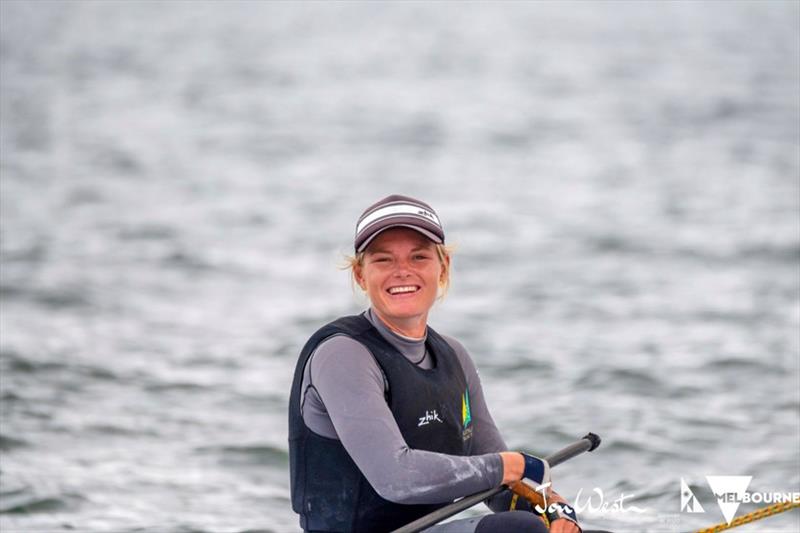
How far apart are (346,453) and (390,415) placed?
0.63 ft

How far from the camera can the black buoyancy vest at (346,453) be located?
3738 millimetres

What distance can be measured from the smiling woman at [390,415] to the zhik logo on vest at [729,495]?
2.36m

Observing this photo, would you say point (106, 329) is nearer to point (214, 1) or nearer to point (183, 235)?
point (183, 235)

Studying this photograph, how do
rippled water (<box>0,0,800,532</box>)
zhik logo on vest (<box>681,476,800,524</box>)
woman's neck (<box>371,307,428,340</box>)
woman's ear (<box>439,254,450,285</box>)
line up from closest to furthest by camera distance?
woman's neck (<box>371,307,428,340</box>)
woman's ear (<box>439,254,450,285</box>)
zhik logo on vest (<box>681,476,800,524</box>)
rippled water (<box>0,0,800,532</box>)

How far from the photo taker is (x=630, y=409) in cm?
826

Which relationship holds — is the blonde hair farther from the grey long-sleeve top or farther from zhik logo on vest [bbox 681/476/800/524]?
zhik logo on vest [bbox 681/476/800/524]

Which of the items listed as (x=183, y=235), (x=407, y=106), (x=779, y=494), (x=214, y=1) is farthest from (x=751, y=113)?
(x=214, y=1)

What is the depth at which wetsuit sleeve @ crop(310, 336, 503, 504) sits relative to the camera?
3.56m

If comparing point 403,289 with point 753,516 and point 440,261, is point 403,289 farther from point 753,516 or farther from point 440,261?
point 753,516

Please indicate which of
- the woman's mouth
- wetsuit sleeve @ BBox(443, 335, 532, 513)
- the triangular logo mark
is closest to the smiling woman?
the woman's mouth

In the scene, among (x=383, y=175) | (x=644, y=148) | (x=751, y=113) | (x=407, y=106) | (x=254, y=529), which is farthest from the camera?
(x=407, y=106)

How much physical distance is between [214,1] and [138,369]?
28.5 meters

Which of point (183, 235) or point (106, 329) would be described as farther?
point (183, 235)

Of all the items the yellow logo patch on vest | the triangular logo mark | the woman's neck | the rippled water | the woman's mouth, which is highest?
the rippled water
